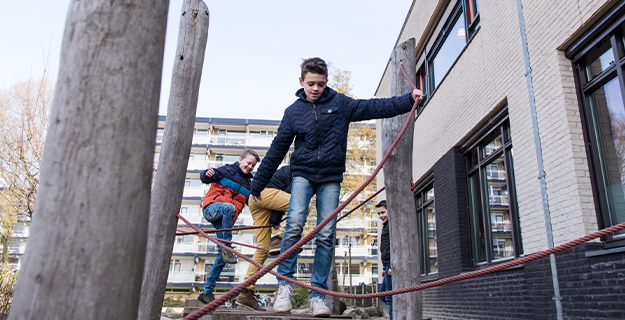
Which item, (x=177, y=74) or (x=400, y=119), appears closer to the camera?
(x=177, y=74)

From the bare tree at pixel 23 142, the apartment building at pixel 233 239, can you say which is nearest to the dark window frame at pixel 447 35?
the bare tree at pixel 23 142

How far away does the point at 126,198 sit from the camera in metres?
1.35

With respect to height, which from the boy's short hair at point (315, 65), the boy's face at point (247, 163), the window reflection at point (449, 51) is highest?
the window reflection at point (449, 51)

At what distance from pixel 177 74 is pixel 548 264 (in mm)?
4720

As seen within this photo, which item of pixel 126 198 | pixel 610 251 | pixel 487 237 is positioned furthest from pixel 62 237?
pixel 487 237

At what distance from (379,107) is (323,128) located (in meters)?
0.54

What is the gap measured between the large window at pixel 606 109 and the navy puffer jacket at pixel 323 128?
2432 mm

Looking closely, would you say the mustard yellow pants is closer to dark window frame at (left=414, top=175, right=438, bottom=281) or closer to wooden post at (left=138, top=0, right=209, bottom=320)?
wooden post at (left=138, top=0, right=209, bottom=320)

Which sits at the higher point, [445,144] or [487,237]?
[445,144]

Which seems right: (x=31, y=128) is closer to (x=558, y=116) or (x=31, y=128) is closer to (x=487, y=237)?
(x=487, y=237)

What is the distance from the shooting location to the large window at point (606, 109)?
4.36 metres

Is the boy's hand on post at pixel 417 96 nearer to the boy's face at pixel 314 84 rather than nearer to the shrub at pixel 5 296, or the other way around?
the boy's face at pixel 314 84

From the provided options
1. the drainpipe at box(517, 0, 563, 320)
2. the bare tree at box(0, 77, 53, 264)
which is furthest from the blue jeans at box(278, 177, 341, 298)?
the bare tree at box(0, 77, 53, 264)

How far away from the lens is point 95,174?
131 centimetres
